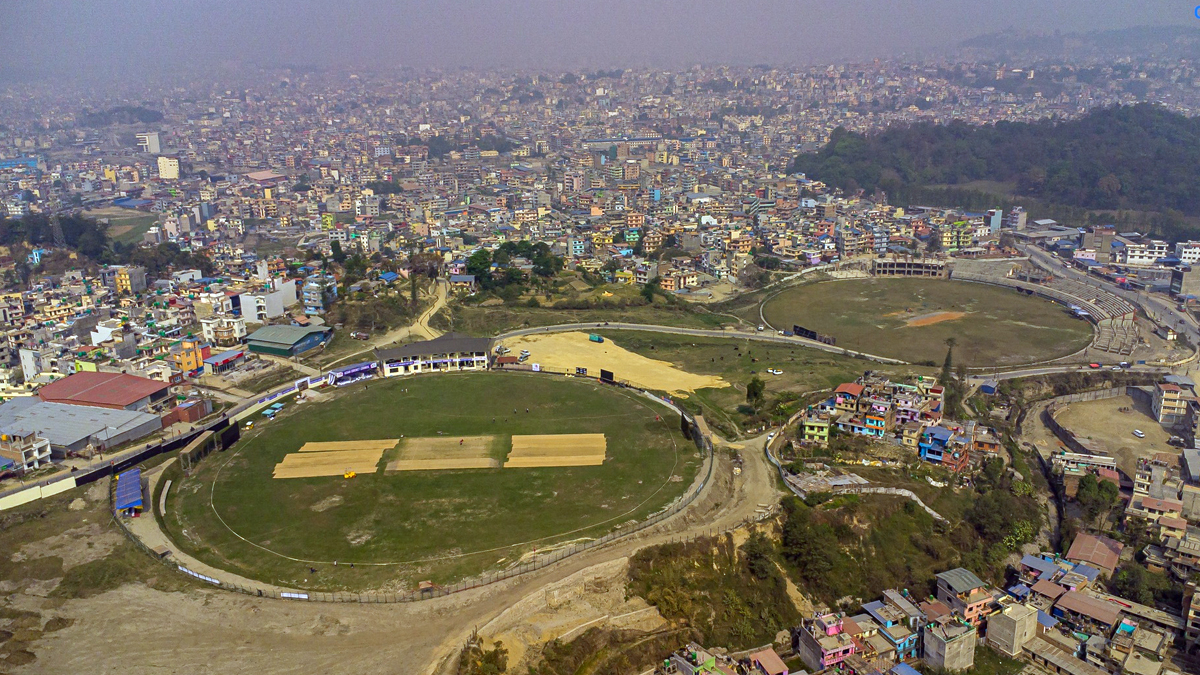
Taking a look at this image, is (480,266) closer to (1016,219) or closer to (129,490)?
(129,490)

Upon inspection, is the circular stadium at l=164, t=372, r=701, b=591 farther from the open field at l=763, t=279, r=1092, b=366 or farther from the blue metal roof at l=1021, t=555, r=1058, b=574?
the open field at l=763, t=279, r=1092, b=366

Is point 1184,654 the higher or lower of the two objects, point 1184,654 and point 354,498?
the lower

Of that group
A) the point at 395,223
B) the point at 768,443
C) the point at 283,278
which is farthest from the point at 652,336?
the point at 395,223

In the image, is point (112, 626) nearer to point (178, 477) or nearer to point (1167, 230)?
point (178, 477)

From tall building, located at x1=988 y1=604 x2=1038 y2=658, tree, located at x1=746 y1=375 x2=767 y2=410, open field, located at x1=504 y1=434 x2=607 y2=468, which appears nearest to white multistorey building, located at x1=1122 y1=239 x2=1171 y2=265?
tree, located at x1=746 y1=375 x2=767 y2=410

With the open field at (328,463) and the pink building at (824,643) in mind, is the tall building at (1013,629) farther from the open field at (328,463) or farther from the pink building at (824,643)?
the open field at (328,463)

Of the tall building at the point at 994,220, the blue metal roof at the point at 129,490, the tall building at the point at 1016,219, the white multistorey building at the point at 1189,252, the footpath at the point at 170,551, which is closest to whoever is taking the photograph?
the footpath at the point at 170,551

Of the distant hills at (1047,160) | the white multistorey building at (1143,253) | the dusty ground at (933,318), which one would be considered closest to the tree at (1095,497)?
the dusty ground at (933,318)
